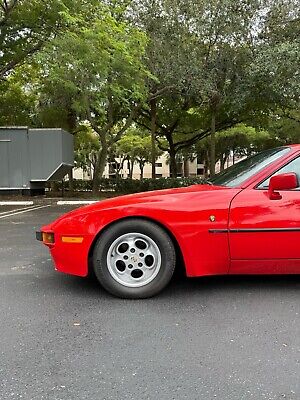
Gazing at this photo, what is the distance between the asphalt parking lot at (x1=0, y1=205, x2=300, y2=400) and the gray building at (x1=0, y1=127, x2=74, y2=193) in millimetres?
10757

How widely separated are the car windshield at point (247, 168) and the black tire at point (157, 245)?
34.5 inches

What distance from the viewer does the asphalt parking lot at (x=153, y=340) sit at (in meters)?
2.30

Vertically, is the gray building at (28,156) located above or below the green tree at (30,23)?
below

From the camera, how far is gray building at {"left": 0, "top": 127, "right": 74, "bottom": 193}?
575 inches

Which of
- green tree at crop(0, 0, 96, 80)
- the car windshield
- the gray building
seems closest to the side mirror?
the car windshield

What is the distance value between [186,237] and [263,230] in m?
0.69

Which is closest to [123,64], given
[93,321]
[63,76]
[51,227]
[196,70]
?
[63,76]

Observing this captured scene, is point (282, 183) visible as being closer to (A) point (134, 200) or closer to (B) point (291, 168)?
(B) point (291, 168)

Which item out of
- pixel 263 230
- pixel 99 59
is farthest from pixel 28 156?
pixel 263 230

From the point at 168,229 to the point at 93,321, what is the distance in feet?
3.40

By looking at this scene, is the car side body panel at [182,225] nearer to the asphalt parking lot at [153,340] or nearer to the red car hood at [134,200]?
the red car hood at [134,200]

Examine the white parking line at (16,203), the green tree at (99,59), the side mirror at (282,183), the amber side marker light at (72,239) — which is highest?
the green tree at (99,59)

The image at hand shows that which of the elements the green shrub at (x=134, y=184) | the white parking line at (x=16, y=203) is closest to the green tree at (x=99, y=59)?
the white parking line at (x=16, y=203)

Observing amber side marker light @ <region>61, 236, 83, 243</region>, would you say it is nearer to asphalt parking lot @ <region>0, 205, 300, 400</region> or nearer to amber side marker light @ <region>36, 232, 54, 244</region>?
amber side marker light @ <region>36, 232, 54, 244</region>
